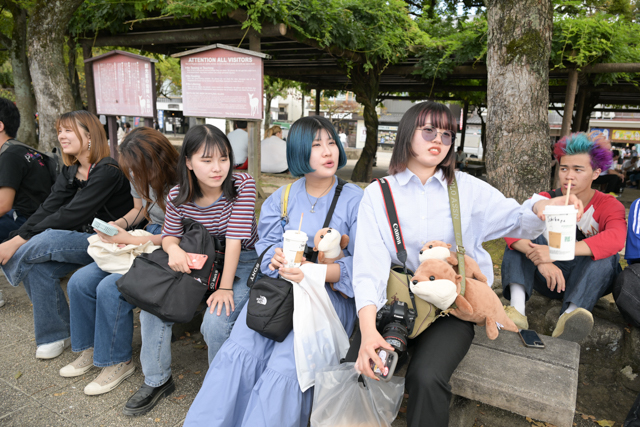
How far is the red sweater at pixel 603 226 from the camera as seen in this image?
2.36 m

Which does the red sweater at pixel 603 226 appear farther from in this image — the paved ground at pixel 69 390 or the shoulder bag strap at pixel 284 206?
the shoulder bag strap at pixel 284 206

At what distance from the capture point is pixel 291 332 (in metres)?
2.04

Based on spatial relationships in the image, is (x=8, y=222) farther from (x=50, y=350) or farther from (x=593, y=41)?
(x=593, y=41)

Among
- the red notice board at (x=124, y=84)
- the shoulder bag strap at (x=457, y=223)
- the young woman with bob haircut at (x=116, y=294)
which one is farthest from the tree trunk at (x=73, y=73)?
the shoulder bag strap at (x=457, y=223)

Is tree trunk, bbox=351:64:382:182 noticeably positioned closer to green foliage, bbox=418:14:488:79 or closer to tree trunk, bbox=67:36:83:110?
green foliage, bbox=418:14:488:79

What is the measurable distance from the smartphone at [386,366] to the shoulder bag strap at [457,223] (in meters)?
0.46

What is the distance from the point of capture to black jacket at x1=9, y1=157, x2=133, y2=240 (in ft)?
9.78

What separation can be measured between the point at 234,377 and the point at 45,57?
18.4ft

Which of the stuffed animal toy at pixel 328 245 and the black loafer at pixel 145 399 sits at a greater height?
the stuffed animal toy at pixel 328 245

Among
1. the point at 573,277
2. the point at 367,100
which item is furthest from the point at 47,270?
the point at 367,100

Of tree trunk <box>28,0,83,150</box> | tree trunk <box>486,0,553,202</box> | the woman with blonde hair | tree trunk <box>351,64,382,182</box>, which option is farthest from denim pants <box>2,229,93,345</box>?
tree trunk <box>351,64,382,182</box>

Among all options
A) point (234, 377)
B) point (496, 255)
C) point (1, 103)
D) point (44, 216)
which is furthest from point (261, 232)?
A: point (1, 103)

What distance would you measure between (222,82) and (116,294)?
3.74m

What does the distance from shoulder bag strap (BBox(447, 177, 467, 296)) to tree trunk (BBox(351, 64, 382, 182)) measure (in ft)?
24.7
